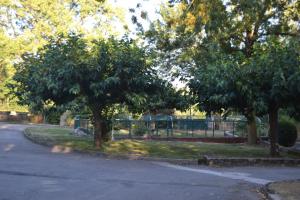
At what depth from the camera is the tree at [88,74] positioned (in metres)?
20.6

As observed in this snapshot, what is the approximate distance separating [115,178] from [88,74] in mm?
7895

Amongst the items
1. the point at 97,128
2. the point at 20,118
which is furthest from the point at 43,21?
the point at 97,128

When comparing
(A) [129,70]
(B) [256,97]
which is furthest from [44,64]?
(B) [256,97]

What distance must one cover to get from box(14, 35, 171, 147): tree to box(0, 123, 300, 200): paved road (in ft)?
8.75

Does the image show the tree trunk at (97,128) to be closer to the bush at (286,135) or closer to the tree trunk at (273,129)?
the tree trunk at (273,129)

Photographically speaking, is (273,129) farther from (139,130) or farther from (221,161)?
(139,130)

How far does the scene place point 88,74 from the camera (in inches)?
821

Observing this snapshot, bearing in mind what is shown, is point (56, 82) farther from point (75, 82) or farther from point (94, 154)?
point (94, 154)

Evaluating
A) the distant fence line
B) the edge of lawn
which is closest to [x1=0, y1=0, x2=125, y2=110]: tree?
the distant fence line

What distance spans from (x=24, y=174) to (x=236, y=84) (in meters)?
9.34

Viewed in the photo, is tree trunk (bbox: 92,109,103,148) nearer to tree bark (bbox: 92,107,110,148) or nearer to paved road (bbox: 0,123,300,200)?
tree bark (bbox: 92,107,110,148)

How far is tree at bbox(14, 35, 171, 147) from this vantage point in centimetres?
2058

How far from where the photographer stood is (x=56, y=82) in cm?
2069

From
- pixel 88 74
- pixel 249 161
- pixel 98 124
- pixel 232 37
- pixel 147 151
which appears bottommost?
pixel 249 161
